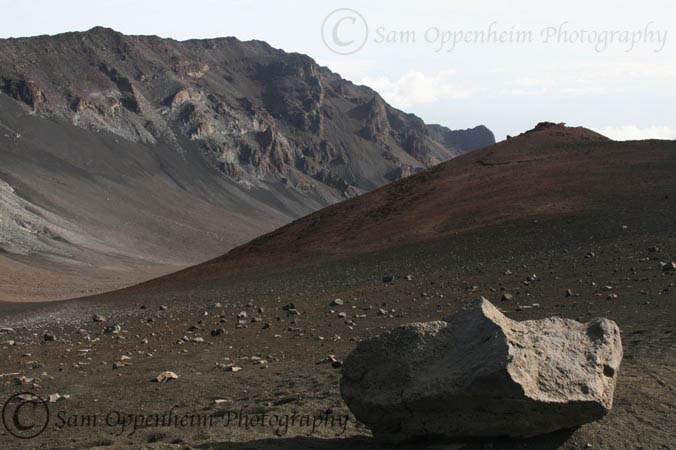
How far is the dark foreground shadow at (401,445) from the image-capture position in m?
7.38

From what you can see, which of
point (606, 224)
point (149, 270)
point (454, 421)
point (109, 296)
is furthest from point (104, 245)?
point (454, 421)

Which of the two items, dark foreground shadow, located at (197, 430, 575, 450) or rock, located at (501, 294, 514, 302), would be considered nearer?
dark foreground shadow, located at (197, 430, 575, 450)

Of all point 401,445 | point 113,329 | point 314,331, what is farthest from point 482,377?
point 113,329

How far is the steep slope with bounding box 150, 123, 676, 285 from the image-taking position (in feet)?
92.2

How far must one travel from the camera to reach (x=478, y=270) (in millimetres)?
20875

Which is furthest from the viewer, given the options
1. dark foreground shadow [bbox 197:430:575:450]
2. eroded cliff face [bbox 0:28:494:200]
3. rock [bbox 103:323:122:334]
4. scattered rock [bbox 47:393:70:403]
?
eroded cliff face [bbox 0:28:494:200]

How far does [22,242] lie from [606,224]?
6612cm

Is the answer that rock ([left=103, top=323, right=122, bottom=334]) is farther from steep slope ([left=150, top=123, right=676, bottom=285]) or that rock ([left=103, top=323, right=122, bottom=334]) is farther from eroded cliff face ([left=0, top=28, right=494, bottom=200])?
eroded cliff face ([left=0, top=28, right=494, bottom=200])

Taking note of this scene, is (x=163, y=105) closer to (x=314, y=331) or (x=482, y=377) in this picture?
(x=314, y=331)

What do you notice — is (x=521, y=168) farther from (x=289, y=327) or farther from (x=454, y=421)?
(x=454, y=421)

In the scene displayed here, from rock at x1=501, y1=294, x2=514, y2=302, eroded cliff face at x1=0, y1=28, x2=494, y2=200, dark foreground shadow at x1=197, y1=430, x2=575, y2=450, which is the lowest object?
dark foreground shadow at x1=197, y1=430, x2=575, y2=450

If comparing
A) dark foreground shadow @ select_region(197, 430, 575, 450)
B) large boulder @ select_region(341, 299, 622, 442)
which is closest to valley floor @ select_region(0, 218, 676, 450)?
dark foreground shadow @ select_region(197, 430, 575, 450)

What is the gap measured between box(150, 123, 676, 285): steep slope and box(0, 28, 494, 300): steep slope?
2016cm

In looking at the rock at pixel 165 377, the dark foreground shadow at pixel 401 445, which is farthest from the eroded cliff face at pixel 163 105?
the dark foreground shadow at pixel 401 445
